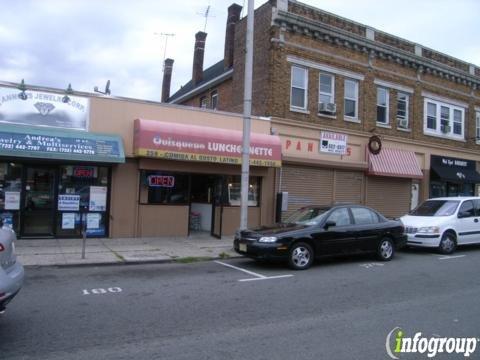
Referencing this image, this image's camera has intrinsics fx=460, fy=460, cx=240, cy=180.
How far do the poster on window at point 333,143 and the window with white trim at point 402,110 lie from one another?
3.79 metres

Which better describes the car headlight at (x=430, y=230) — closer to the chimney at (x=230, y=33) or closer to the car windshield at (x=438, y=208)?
the car windshield at (x=438, y=208)

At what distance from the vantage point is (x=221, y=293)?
304 inches

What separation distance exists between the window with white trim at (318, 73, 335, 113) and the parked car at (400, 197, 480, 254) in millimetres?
5882

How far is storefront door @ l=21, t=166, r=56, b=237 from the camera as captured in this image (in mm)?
13000

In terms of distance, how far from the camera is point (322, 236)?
33.8 feet

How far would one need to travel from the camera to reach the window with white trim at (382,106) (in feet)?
66.7

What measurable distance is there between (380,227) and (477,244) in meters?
5.66

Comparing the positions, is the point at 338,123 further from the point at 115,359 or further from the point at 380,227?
the point at 115,359

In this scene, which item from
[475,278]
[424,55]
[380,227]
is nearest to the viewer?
[475,278]

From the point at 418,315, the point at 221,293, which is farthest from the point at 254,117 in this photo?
the point at 418,315

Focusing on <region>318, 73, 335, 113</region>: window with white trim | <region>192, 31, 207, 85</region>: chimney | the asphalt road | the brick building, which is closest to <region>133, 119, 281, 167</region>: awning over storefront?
the brick building

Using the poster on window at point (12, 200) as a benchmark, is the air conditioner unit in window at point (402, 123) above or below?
above

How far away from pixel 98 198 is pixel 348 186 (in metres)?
10.0

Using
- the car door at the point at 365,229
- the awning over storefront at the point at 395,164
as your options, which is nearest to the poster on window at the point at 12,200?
the car door at the point at 365,229
